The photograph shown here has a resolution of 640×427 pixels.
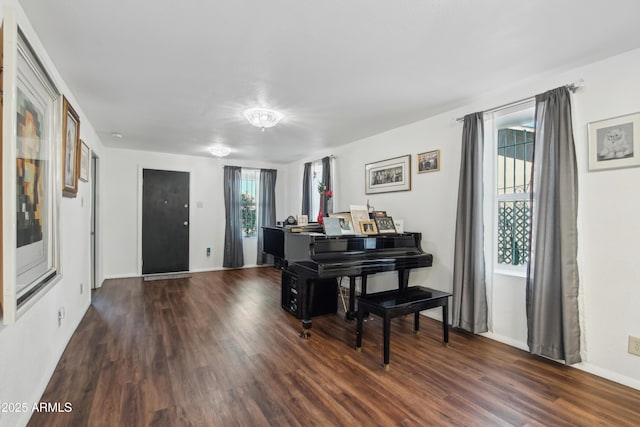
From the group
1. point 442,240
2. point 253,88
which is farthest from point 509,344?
point 253,88

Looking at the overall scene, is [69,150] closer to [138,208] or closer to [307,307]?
[307,307]

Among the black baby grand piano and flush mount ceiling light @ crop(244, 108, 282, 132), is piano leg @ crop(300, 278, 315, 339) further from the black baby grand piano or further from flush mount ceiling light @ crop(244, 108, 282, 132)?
flush mount ceiling light @ crop(244, 108, 282, 132)

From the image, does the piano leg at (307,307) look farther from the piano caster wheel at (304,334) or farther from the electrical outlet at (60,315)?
the electrical outlet at (60,315)

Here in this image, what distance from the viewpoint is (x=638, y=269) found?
2166mm

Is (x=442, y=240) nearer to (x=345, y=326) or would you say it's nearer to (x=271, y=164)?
(x=345, y=326)

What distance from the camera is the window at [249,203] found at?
6.75 m

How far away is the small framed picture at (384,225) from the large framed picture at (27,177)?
2896 mm

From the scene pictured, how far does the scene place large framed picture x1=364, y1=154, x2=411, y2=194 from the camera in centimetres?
396

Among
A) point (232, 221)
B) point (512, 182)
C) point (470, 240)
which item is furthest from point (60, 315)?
point (512, 182)

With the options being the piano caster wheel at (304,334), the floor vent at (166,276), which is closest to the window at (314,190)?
the floor vent at (166,276)

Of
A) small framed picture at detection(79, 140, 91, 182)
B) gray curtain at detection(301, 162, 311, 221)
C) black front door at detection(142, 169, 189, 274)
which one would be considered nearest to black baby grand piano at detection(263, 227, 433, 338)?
gray curtain at detection(301, 162, 311, 221)

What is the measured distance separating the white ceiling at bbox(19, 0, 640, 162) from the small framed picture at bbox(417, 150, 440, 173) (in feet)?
1.63

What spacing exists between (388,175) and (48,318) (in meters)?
3.79

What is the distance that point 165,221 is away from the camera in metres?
5.96
